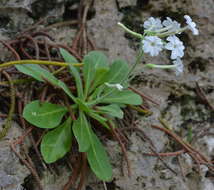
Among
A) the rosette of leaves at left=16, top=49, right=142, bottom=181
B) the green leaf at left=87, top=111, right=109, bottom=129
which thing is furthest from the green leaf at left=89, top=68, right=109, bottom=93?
the green leaf at left=87, top=111, right=109, bottom=129

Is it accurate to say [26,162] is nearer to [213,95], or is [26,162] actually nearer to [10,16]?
[10,16]

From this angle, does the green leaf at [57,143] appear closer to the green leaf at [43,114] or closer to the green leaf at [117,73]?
the green leaf at [43,114]

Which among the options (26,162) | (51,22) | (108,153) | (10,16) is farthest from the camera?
(51,22)

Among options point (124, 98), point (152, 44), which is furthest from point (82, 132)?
point (152, 44)

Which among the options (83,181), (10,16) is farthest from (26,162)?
(10,16)

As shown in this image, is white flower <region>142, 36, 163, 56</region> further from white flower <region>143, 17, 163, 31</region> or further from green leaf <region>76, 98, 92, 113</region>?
green leaf <region>76, 98, 92, 113</region>

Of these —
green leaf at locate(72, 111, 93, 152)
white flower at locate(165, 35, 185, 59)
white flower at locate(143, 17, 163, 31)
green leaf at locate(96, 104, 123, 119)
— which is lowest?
green leaf at locate(72, 111, 93, 152)

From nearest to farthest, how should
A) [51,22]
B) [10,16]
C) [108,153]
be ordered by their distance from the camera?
[108,153], [10,16], [51,22]
